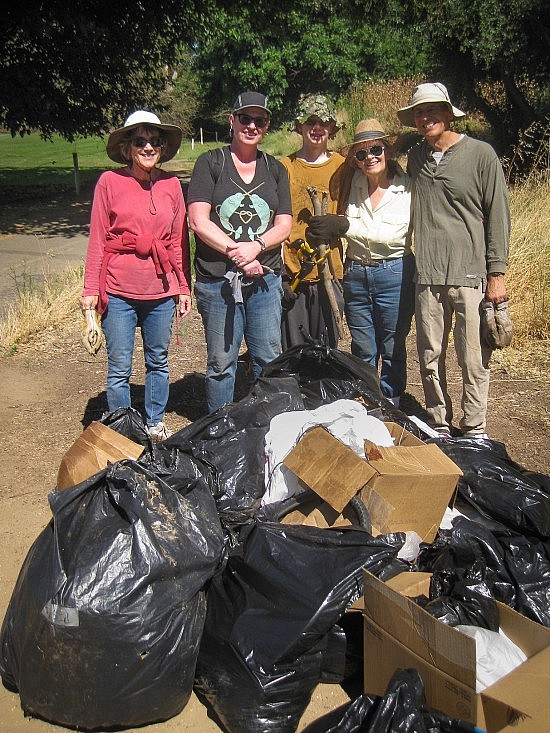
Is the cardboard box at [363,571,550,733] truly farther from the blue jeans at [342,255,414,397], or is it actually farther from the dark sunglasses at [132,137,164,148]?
the dark sunglasses at [132,137,164,148]

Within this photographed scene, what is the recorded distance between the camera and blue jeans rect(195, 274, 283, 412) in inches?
152

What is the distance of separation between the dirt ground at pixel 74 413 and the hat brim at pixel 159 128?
1637 millimetres

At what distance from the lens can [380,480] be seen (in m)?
2.80

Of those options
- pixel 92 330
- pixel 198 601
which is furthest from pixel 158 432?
pixel 198 601

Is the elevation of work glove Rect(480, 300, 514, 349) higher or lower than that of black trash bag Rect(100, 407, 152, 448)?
Answer: higher

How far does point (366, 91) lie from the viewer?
23375 millimetres

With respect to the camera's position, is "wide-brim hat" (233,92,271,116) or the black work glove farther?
the black work glove

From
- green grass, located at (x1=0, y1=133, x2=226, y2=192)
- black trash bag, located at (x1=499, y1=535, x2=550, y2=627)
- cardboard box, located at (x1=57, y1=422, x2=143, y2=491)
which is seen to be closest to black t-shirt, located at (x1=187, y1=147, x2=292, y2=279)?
cardboard box, located at (x1=57, y1=422, x2=143, y2=491)

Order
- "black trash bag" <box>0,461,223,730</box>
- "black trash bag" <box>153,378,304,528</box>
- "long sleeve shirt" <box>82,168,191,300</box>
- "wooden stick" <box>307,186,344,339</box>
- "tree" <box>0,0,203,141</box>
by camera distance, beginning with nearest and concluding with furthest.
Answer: "black trash bag" <box>0,461,223,730</box>, "black trash bag" <box>153,378,304,528</box>, "long sleeve shirt" <box>82,168,191,300</box>, "wooden stick" <box>307,186,344,339</box>, "tree" <box>0,0,203,141</box>

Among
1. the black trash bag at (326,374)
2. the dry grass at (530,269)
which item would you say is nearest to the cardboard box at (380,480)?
the black trash bag at (326,374)

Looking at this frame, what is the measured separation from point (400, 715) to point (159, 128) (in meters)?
2.85

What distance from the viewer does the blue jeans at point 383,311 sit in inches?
157

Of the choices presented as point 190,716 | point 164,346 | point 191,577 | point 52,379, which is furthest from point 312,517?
point 52,379

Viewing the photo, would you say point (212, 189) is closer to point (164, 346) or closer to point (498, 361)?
point (164, 346)
